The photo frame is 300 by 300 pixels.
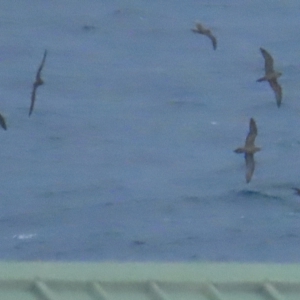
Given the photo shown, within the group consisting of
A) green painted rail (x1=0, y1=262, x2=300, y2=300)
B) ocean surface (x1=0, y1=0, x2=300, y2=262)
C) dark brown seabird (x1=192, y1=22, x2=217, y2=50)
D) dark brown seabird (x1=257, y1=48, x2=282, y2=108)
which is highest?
green painted rail (x1=0, y1=262, x2=300, y2=300)

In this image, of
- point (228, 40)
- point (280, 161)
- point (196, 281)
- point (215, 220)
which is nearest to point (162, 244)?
point (215, 220)

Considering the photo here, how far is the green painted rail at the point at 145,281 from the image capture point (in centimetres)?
106

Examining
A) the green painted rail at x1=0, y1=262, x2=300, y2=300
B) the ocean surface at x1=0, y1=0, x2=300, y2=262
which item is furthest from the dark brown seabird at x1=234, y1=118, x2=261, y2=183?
the green painted rail at x1=0, y1=262, x2=300, y2=300

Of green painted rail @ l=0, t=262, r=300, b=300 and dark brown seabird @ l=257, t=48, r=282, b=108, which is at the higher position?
green painted rail @ l=0, t=262, r=300, b=300

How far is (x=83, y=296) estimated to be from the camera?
1.06 m

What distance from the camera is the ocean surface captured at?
3158 millimetres

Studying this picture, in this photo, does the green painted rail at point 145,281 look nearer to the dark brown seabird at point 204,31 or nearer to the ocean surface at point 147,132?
the ocean surface at point 147,132

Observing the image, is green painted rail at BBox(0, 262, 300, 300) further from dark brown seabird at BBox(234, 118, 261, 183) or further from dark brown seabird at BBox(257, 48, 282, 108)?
dark brown seabird at BBox(257, 48, 282, 108)

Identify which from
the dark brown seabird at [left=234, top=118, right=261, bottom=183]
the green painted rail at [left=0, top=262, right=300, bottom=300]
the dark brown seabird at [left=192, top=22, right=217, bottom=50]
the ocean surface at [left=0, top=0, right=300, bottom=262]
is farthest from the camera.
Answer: the dark brown seabird at [left=192, top=22, right=217, bottom=50]

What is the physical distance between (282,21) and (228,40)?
0.23 metres

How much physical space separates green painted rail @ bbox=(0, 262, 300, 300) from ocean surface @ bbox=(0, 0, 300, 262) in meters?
1.88

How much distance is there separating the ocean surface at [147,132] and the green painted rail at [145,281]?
1881 millimetres

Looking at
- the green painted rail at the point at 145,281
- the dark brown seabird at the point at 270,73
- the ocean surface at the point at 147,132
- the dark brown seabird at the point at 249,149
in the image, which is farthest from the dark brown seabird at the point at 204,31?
the green painted rail at the point at 145,281

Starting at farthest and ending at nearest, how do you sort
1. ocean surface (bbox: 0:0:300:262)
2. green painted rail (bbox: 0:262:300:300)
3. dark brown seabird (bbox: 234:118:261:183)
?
ocean surface (bbox: 0:0:300:262), dark brown seabird (bbox: 234:118:261:183), green painted rail (bbox: 0:262:300:300)
